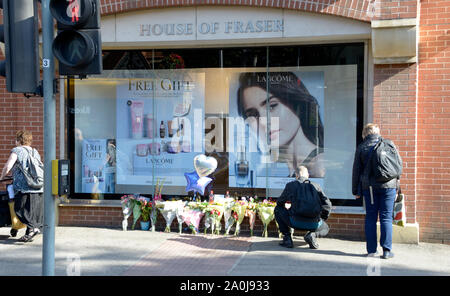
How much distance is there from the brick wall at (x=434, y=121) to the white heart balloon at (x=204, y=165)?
129 inches

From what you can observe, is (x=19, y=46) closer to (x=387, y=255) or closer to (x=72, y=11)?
(x=72, y=11)

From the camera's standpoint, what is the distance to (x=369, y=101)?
8219mm

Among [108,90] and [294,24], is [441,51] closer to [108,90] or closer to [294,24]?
[294,24]

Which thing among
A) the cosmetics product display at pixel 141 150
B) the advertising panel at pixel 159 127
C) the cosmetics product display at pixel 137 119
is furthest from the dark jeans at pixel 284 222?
the cosmetics product display at pixel 137 119

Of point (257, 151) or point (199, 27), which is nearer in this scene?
point (199, 27)

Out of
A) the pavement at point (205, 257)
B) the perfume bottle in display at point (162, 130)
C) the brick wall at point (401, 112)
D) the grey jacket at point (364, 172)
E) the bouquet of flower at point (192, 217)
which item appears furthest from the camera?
the perfume bottle in display at point (162, 130)

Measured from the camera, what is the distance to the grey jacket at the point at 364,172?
6918mm

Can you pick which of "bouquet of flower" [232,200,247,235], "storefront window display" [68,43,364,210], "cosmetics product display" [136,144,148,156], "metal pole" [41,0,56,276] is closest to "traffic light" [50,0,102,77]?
"metal pole" [41,0,56,276]

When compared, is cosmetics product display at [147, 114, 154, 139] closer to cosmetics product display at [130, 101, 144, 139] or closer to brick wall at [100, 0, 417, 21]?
cosmetics product display at [130, 101, 144, 139]

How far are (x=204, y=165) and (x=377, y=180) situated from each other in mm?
2968

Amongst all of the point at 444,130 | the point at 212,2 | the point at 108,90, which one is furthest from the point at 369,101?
the point at 108,90

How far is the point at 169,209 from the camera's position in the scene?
334 inches

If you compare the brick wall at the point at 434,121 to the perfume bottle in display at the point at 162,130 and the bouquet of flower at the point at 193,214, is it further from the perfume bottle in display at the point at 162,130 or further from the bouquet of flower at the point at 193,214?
the perfume bottle in display at the point at 162,130

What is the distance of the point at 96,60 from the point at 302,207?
3.77m
